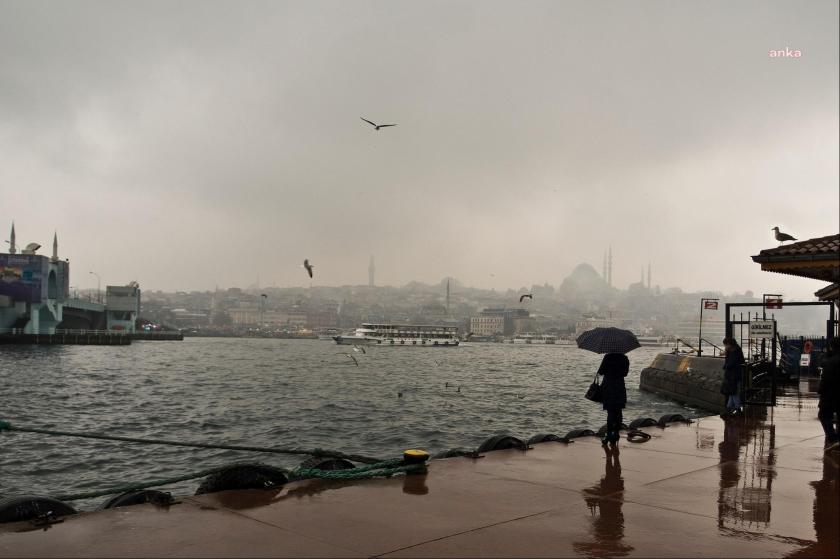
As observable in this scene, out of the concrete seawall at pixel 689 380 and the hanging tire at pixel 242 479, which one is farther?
the concrete seawall at pixel 689 380

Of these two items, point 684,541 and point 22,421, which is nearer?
point 684,541

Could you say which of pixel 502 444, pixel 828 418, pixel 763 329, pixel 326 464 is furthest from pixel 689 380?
pixel 326 464

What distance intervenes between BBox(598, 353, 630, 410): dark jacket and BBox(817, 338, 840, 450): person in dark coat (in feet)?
8.71

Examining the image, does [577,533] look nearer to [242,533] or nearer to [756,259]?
[242,533]

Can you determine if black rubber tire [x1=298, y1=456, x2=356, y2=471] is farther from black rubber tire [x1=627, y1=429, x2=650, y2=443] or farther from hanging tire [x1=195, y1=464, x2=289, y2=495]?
black rubber tire [x1=627, y1=429, x2=650, y2=443]

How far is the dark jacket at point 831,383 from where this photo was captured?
29.8 ft

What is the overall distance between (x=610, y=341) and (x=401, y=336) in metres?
128

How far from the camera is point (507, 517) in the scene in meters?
5.91

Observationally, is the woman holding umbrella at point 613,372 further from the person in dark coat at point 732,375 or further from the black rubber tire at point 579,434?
the person in dark coat at point 732,375

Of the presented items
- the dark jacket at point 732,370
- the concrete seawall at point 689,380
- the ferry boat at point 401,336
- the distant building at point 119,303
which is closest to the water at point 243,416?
the concrete seawall at point 689,380

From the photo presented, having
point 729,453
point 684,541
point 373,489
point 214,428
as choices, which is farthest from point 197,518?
point 214,428

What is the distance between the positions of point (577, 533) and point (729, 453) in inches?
203

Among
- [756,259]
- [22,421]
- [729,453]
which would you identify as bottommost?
[22,421]

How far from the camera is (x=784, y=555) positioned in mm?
4812
